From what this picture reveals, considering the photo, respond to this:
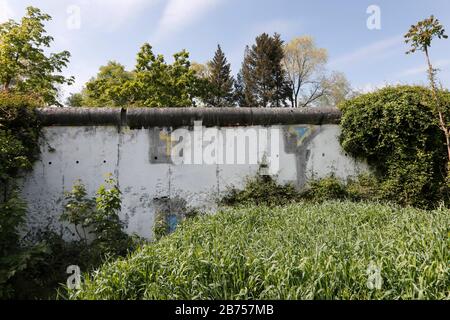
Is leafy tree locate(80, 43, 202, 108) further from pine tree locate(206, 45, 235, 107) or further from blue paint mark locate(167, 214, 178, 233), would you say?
blue paint mark locate(167, 214, 178, 233)

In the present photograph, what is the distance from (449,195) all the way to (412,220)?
10.1 ft

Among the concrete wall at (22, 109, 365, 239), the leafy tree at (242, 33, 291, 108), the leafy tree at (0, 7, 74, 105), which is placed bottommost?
the concrete wall at (22, 109, 365, 239)

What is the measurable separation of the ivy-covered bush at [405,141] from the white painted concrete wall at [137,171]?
1.97 feet

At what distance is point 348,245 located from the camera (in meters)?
2.90

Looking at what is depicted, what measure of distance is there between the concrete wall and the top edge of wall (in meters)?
0.02

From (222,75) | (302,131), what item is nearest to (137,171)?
(302,131)

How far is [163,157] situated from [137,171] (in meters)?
0.57

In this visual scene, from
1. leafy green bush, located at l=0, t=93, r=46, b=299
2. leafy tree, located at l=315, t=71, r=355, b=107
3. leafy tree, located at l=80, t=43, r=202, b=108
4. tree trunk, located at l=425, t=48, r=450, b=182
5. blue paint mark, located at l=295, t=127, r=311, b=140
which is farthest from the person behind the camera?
leafy tree, located at l=315, t=71, r=355, b=107

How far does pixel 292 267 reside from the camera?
7.97ft

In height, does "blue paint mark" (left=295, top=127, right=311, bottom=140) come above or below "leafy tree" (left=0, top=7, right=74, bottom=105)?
below

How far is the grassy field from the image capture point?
219 centimetres

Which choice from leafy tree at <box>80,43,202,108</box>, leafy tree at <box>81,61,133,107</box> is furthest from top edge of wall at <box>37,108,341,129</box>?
leafy tree at <box>81,61,133,107</box>

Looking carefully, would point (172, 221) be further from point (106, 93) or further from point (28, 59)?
point (106, 93)
